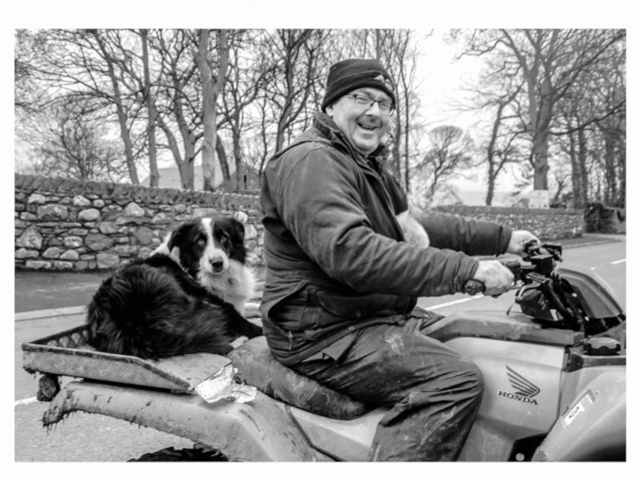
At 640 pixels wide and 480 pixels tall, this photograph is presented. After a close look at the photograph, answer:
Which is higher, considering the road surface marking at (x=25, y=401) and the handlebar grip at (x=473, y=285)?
the handlebar grip at (x=473, y=285)

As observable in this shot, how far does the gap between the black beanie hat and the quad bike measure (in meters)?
0.91

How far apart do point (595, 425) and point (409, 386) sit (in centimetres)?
58

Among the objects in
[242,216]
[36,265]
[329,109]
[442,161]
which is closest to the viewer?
[329,109]

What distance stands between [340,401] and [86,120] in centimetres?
2067

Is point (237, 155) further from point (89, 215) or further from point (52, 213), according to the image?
point (52, 213)

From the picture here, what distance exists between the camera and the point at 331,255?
5.81ft

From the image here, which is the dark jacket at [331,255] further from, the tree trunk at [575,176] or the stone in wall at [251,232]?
the tree trunk at [575,176]

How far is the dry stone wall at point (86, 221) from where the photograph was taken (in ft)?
36.2

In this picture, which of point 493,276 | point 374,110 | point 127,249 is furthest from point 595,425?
point 127,249

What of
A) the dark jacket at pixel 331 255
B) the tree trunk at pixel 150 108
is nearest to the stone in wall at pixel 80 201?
the tree trunk at pixel 150 108

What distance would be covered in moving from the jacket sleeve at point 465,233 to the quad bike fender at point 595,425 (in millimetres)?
852

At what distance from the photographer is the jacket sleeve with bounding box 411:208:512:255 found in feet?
8.02

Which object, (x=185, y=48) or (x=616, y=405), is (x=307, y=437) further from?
(x=185, y=48)

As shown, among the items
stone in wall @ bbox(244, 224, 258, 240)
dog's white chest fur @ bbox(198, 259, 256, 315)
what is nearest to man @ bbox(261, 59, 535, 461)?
dog's white chest fur @ bbox(198, 259, 256, 315)
